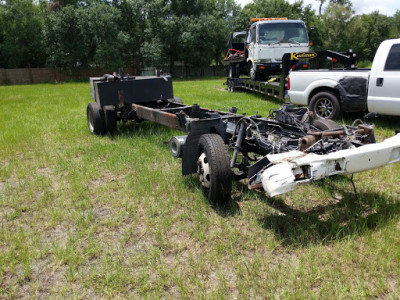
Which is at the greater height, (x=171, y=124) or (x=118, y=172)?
(x=171, y=124)

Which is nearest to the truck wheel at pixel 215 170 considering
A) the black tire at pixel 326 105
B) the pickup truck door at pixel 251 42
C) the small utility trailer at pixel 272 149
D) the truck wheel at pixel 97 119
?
the small utility trailer at pixel 272 149

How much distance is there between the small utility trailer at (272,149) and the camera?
284 centimetres

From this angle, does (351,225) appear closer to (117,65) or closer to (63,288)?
(63,288)

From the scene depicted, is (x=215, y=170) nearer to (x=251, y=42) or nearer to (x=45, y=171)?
(x=45, y=171)

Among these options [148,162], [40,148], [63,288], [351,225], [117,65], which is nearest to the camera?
[63,288]

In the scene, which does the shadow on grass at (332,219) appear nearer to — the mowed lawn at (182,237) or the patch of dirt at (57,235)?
the mowed lawn at (182,237)

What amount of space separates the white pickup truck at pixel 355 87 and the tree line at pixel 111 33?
92.6ft

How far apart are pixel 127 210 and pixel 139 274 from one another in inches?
49.4

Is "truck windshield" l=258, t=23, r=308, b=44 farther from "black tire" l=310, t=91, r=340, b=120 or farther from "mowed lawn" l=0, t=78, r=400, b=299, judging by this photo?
"mowed lawn" l=0, t=78, r=400, b=299

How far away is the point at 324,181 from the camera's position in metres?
4.34

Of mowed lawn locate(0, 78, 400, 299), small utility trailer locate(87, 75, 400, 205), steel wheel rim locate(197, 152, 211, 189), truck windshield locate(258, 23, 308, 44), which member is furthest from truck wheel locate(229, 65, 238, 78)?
steel wheel rim locate(197, 152, 211, 189)

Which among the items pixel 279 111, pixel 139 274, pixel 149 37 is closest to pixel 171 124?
pixel 279 111

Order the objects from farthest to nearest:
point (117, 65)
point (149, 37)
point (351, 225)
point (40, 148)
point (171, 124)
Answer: point (149, 37)
point (117, 65)
point (40, 148)
point (171, 124)
point (351, 225)

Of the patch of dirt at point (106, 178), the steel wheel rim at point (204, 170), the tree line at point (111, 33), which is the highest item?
the tree line at point (111, 33)
